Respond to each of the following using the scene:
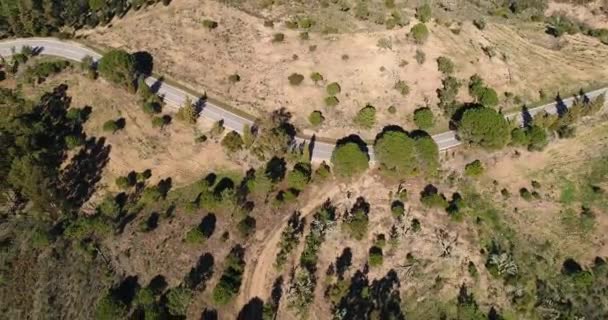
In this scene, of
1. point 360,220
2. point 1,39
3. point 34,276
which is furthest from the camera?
point 1,39

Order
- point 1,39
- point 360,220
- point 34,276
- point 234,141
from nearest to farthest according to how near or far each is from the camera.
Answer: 1. point 34,276
2. point 360,220
3. point 234,141
4. point 1,39

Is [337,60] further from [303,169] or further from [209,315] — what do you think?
[209,315]

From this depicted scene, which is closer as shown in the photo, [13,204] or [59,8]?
[13,204]

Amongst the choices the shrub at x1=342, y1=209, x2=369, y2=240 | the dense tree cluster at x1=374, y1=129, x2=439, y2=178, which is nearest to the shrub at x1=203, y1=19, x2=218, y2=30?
the dense tree cluster at x1=374, y1=129, x2=439, y2=178

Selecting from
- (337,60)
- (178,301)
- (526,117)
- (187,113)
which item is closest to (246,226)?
(178,301)

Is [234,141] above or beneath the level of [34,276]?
above

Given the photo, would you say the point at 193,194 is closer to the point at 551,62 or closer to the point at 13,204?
the point at 13,204

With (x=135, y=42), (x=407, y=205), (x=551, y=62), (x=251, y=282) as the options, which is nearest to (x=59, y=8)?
(x=135, y=42)
